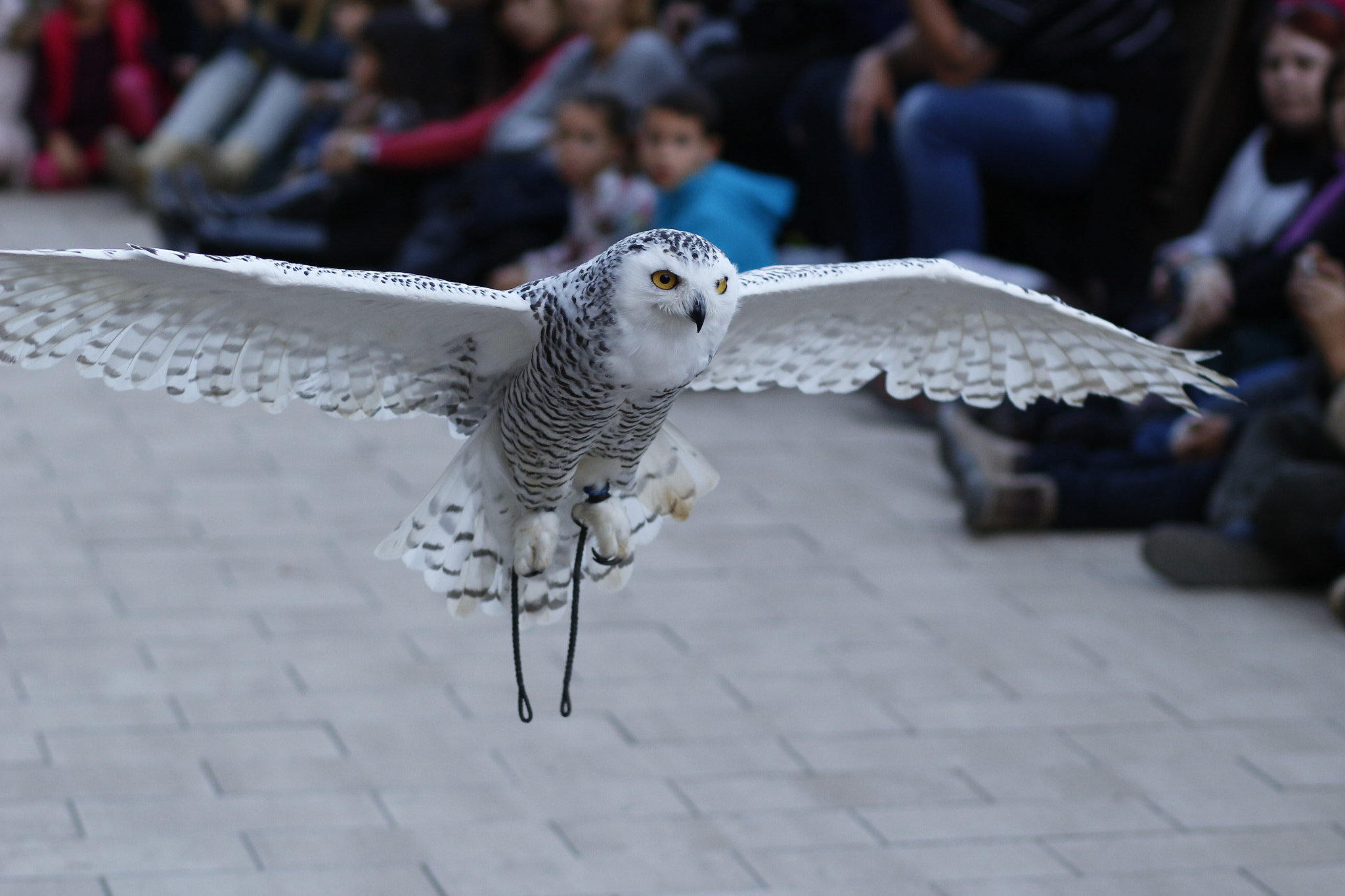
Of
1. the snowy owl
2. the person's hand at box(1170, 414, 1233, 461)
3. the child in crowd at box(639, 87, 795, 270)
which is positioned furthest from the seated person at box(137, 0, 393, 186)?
the snowy owl

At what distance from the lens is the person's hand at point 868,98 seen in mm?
6113

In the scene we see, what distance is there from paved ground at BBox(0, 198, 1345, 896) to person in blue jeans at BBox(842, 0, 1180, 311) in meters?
1.15

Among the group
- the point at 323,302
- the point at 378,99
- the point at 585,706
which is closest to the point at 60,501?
the point at 585,706

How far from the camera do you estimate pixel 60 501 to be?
4.96 m

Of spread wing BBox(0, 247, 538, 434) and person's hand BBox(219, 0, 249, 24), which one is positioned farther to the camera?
person's hand BBox(219, 0, 249, 24)

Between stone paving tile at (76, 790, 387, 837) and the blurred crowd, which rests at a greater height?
the blurred crowd

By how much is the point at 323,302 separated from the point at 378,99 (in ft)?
18.8

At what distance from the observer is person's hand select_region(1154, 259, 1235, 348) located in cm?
492

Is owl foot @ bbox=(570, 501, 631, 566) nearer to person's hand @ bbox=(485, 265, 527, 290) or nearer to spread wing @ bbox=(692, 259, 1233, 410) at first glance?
spread wing @ bbox=(692, 259, 1233, 410)

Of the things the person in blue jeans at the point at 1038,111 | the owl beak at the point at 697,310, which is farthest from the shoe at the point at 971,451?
the owl beak at the point at 697,310

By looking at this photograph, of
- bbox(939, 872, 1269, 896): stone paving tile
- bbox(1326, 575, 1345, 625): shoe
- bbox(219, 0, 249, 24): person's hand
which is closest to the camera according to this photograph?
bbox(939, 872, 1269, 896): stone paving tile

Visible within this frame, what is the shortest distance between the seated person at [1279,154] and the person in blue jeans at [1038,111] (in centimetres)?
47

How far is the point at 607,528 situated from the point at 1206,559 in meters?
2.50

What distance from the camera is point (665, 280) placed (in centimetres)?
216
